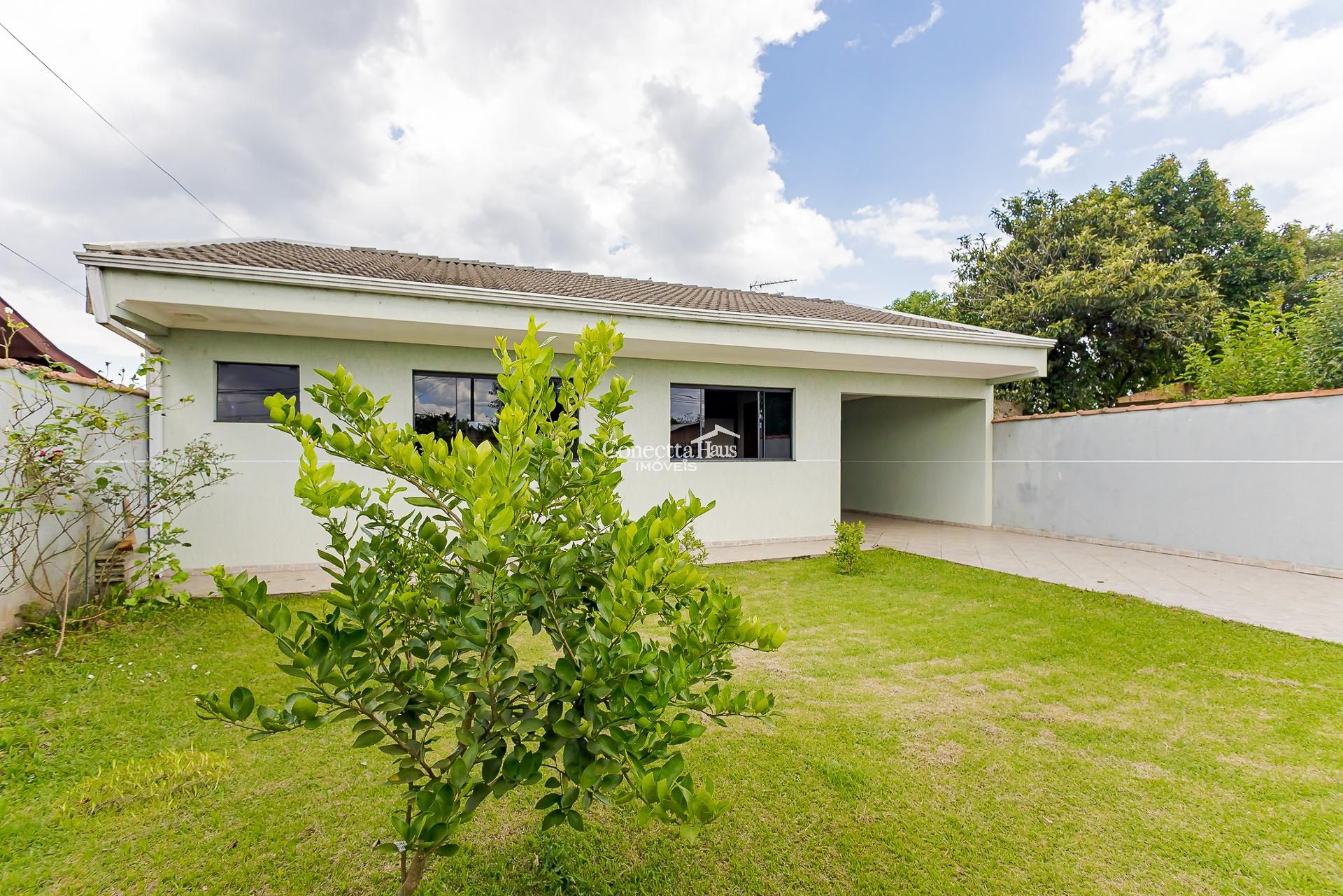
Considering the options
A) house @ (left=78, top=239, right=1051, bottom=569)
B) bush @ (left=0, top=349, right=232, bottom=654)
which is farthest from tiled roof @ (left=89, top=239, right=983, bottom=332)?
bush @ (left=0, top=349, right=232, bottom=654)

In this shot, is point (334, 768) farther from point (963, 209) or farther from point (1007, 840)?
point (963, 209)

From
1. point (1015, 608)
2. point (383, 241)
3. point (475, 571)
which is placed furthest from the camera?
point (383, 241)

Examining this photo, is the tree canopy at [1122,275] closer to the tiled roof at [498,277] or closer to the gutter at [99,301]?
the tiled roof at [498,277]

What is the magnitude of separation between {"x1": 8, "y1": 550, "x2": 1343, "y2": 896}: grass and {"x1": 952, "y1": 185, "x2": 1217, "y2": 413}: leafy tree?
11.1 metres

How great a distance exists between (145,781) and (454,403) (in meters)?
5.99

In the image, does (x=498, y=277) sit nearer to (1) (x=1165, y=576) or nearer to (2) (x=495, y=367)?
(2) (x=495, y=367)

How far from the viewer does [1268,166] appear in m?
15.6

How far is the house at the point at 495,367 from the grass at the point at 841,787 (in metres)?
3.36

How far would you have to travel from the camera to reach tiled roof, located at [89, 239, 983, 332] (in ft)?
23.0

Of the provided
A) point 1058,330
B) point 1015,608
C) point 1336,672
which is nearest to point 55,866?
point 1015,608

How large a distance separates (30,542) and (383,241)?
404 inches

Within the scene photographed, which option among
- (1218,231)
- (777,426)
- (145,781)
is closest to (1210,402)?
(777,426)

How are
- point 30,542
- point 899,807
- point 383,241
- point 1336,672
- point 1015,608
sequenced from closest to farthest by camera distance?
point 899,807
point 1336,672
point 30,542
point 1015,608
point 383,241

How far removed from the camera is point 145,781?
9.07ft
